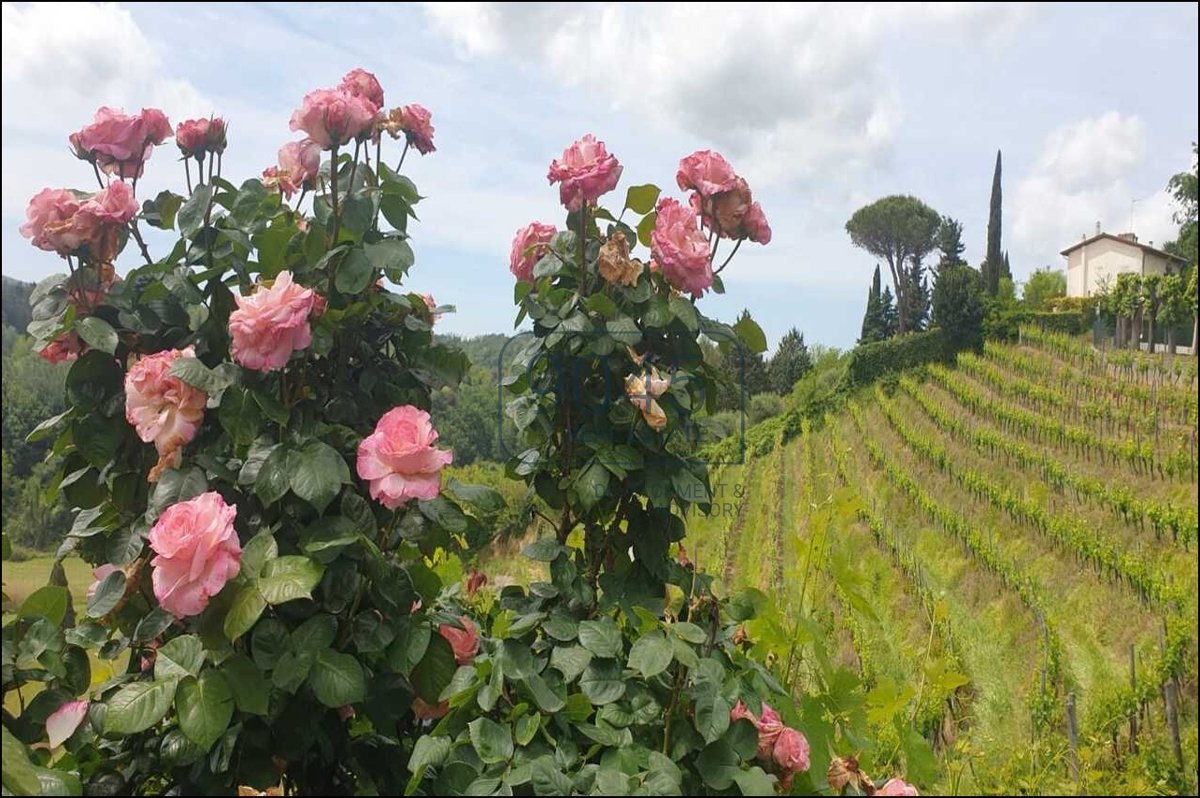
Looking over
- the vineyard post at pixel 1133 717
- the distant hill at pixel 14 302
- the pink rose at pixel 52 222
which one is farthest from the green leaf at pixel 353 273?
the distant hill at pixel 14 302

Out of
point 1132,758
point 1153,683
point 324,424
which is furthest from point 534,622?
point 1132,758

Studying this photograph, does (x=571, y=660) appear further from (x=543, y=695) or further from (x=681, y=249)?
(x=681, y=249)

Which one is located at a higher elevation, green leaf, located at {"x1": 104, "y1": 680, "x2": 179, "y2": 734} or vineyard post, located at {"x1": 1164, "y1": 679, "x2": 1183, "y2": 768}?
green leaf, located at {"x1": 104, "y1": 680, "x2": 179, "y2": 734}

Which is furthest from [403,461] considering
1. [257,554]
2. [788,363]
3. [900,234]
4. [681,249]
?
[900,234]

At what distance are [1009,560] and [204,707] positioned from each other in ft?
8.31

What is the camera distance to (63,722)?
1.18 m

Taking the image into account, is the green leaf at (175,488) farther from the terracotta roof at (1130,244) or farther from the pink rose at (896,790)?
the terracotta roof at (1130,244)

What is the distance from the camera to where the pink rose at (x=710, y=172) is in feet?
4.65

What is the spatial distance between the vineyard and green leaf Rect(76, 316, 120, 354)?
1.38m

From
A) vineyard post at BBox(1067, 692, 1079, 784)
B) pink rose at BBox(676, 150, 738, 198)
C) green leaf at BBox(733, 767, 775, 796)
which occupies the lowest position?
vineyard post at BBox(1067, 692, 1079, 784)

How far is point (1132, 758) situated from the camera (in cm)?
209

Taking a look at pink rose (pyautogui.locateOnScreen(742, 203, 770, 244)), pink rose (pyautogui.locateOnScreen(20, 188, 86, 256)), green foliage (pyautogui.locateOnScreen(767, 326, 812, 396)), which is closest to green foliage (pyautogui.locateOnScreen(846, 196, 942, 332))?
green foliage (pyautogui.locateOnScreen(767, 326, 812, 396))

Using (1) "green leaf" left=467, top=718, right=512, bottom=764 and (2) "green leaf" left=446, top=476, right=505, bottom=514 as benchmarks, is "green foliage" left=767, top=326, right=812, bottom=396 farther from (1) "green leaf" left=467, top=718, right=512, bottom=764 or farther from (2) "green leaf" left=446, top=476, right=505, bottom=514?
(1) "green leaf" left=467, top=718, right=512, bottom=764

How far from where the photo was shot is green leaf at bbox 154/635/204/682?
1081 millimetres
